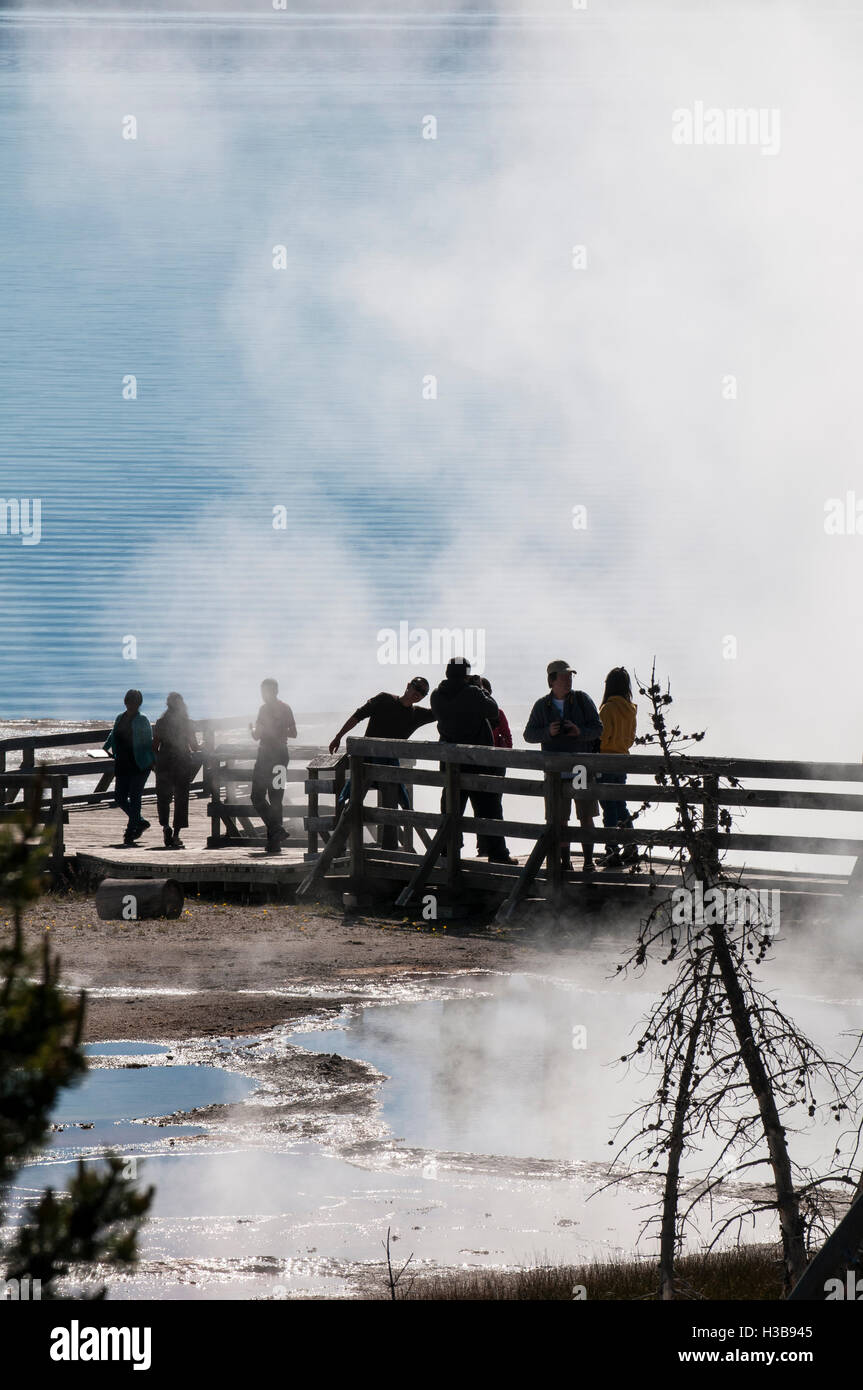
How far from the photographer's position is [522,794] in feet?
42.8

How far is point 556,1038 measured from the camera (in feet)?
31.8

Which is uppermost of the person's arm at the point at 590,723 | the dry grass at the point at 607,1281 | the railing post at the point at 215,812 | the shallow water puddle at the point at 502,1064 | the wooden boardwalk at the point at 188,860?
the person's arm at the point at 590,723

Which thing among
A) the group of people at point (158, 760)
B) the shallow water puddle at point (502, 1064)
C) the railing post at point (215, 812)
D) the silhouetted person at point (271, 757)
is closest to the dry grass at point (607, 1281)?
the shallow water puddle at point (502, 1064)

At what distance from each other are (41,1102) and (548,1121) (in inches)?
218

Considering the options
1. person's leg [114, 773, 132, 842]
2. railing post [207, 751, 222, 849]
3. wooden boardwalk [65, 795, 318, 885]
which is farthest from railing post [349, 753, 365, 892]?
person's leg [114, 773, 132, 842]

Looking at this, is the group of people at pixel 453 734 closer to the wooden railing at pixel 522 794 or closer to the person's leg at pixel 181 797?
the person's leg at pixel 181 797

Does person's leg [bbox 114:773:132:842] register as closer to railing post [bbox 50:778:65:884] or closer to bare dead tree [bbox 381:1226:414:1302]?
railing post [bbox 50:778:65:884]

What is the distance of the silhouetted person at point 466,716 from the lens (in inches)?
550

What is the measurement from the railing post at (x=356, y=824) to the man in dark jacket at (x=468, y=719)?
930mm

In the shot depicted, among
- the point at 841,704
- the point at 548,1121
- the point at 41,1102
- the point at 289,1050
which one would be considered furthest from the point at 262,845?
the point at 841,704

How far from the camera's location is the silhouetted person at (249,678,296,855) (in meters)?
15.9

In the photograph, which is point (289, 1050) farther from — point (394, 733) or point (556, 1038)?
point (394, 733)

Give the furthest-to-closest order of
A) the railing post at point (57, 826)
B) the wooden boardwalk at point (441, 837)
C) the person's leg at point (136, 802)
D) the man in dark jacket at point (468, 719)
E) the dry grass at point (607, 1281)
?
1. the person's leg at point (136, 802)
2. the railing post at point (57, 826)
3. the man in dark jacket at point (468, 719)
4. the wooden boardwalk at point (441, 837)
5. the dry grass at point (607, 1281)

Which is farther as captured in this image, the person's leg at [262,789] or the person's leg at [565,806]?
the person's leg at [262,789]
